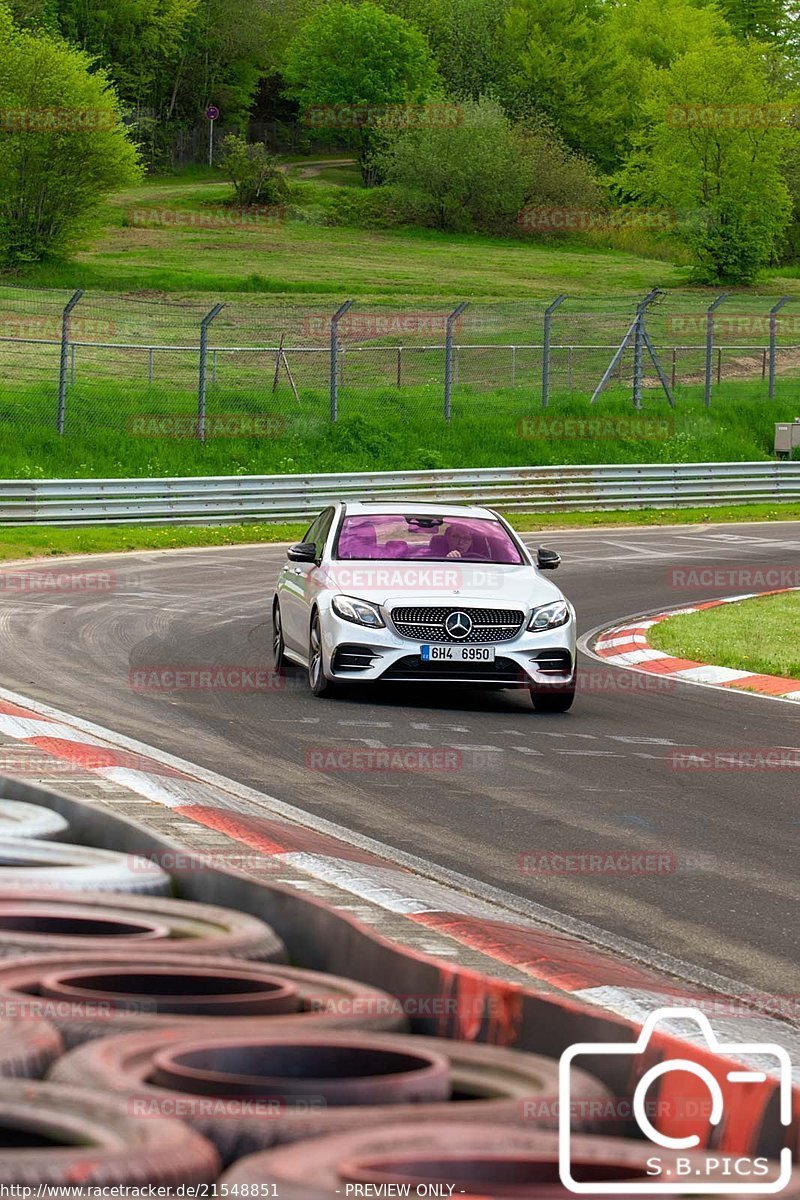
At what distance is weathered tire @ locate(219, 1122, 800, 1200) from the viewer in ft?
8.03

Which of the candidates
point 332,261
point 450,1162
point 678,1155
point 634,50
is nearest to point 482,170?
point 332,261

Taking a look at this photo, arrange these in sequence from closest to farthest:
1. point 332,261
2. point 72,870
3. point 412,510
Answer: point 72,870 → point 412,510 → point 332,261

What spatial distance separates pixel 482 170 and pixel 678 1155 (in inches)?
3473

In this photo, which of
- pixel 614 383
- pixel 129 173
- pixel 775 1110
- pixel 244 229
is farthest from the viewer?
pixel 244 229

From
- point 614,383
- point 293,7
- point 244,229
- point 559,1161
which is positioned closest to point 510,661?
point 559,1161

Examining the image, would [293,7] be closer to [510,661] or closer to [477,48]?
[477,48]

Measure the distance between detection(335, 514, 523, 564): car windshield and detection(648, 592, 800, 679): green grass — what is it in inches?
111

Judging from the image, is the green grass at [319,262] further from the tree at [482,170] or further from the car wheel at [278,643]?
the car wheel at [278,643]

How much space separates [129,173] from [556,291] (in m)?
18.0

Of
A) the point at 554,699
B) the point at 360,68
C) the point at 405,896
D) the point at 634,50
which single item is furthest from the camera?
the point at 634,50

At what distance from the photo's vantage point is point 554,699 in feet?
41.3

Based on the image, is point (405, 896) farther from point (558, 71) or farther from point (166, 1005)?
point (558, 71)

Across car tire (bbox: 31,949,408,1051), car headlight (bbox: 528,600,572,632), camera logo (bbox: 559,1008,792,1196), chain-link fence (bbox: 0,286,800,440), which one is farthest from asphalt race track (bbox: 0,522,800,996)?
chain-link fence (bbox: 0,286,800,440)

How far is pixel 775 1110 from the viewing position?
→ 2.83 m
